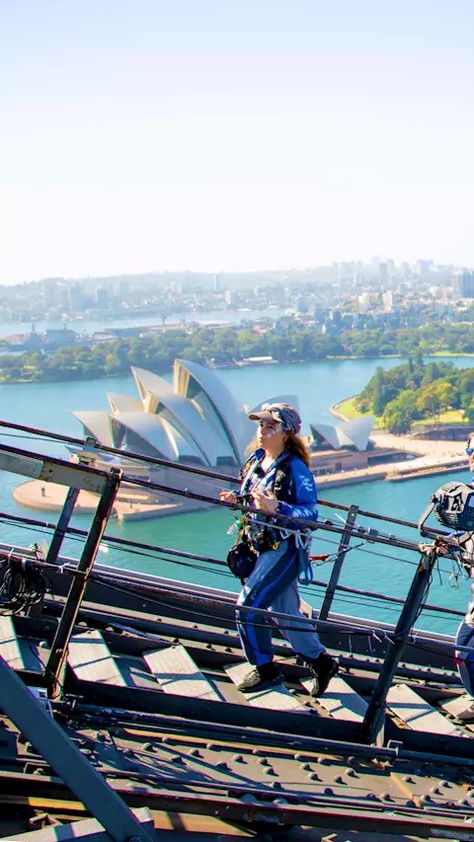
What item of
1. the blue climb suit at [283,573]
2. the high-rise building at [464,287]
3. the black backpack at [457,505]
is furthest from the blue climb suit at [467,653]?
the high-rise building at [464,287]

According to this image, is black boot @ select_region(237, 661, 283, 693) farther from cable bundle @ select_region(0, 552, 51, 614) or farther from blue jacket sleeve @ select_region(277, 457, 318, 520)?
cable bundle @ select_region(0, 552, 51, 614)

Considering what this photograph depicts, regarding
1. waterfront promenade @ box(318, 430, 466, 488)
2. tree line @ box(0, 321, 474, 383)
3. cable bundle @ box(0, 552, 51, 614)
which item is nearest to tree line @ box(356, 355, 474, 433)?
waterfront promenade @ box(318, 430, 466, 488)

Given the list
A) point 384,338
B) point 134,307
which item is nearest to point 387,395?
point 384,338

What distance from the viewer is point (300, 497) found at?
6.91 ft

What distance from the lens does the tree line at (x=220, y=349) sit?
160ft

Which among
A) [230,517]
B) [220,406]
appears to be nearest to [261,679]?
[230,517]

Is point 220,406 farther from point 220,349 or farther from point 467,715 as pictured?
point 220,349

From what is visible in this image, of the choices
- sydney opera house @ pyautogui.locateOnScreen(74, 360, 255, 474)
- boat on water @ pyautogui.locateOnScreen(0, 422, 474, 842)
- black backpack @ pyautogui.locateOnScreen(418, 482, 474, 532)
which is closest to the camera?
boat on water @ pyautogui.locateOnScreen(0, 422, 474, 842)

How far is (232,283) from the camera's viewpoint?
161 m

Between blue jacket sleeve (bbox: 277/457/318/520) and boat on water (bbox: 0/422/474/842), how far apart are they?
0.33 ft

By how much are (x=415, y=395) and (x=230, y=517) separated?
1488 centimetres

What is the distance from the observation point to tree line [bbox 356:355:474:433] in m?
33.8

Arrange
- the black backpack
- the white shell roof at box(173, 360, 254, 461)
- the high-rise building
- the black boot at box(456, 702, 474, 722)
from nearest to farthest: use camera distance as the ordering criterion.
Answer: the black backpack
the black boot at box(456, 702, 474, 722)
the white shell roof at box(173, 360, 254, 461)
the high-rise building

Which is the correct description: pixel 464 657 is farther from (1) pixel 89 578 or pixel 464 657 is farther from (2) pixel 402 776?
(1) pixel 89 578
